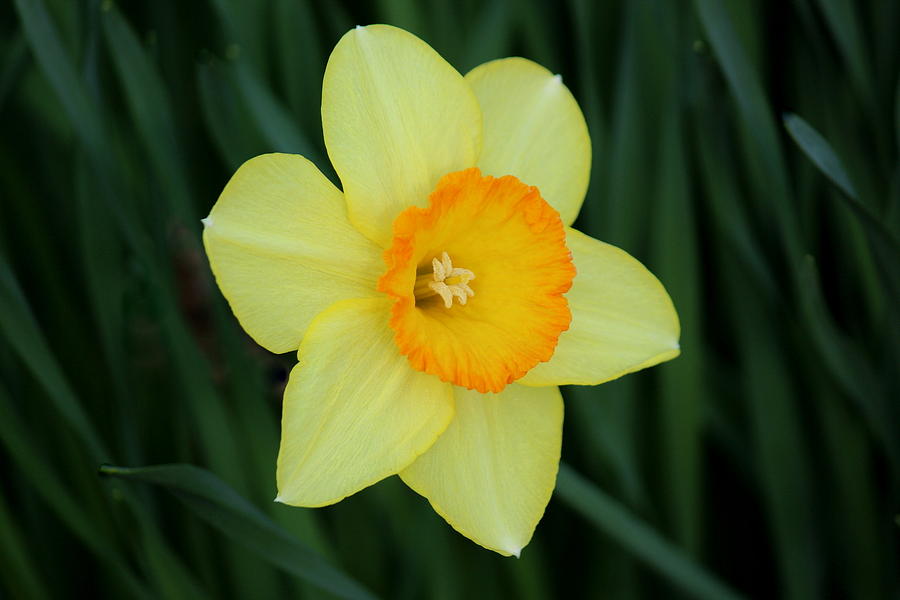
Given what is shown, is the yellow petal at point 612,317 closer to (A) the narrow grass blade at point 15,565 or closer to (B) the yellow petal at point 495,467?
(B) the yellow petal at point 495,467

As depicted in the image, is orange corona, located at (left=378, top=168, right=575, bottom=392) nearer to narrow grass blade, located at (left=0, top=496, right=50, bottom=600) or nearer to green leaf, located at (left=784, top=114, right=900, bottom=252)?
green leaf, located at (left=784, top=114, right=900, bottom=252)

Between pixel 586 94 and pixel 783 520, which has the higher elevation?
pixel 586 94

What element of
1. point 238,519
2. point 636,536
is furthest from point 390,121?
point 636,536

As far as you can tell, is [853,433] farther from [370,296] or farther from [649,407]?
[370,296]

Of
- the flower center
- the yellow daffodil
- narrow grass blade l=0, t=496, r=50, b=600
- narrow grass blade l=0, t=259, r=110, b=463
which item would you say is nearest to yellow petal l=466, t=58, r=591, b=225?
the yellow daffodil

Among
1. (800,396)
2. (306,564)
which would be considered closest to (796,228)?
(800,396)

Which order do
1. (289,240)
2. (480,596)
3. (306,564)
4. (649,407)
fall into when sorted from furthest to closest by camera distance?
(649,407)
(480,596)
(306,564)
(289,240)

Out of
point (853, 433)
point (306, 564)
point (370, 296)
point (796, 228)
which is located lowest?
point (853, 433)
